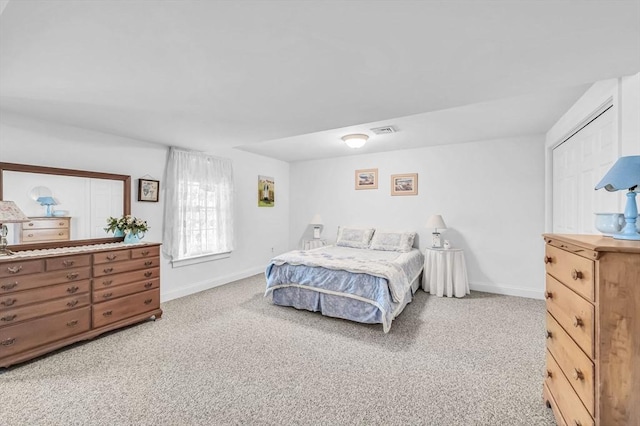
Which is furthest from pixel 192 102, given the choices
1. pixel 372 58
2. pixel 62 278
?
pixel 62 278

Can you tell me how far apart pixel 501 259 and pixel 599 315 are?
3.45 meters

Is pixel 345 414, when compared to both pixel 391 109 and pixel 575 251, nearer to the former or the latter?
pixel 575 251

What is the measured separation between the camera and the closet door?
225 centimetres

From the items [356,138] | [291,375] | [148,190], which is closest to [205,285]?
[148,190]

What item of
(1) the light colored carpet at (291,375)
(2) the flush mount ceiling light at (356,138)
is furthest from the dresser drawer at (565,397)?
(2) the flush mount ceiling light at (356,138)

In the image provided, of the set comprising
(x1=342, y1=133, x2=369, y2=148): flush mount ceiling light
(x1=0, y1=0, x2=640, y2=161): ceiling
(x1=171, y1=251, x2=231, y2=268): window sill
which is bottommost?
(x1=171, y1=251, x2=231, y2=268): window sill

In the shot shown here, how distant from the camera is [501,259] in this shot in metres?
4.22

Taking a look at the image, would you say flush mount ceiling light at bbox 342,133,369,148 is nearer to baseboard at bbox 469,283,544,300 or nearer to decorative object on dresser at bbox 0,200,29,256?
baseboard at bbox 469,283,544,300

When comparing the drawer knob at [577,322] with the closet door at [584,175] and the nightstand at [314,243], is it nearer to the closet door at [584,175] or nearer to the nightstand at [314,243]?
the closet door at [584,175]

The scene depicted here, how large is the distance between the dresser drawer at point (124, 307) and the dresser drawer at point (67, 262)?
17.9 inches

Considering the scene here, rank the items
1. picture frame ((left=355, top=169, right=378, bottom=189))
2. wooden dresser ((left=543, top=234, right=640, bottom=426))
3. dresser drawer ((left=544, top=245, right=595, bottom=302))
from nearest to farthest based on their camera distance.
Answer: wooden dresser ((left=543, top=234, right=640, bottom=426)), dresser drawer ((left=544, top=245, right=595, bottom=302)), picture frame ((left=355, top=169, right=378, bottom=189))

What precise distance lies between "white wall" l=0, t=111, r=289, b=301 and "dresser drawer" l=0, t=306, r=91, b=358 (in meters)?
1.22

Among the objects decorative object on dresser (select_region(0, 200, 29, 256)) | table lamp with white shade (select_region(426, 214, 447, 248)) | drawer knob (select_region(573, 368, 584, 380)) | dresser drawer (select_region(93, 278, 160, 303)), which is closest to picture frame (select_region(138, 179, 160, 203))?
dresser drawer (select_region(93, 278, 160, 303))

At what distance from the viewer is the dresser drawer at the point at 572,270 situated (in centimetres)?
124
